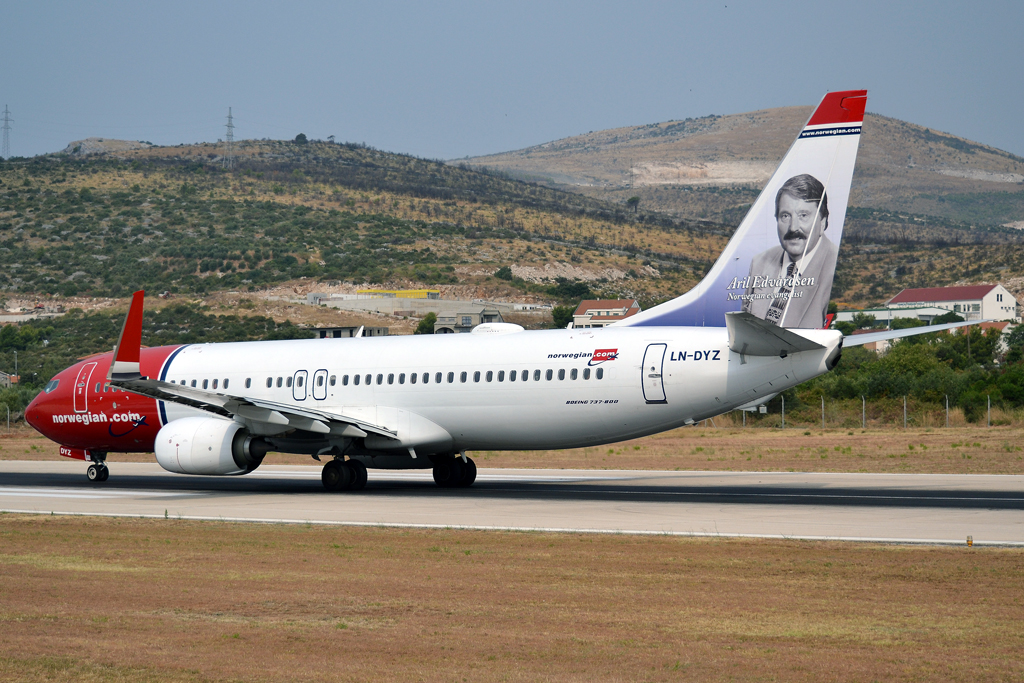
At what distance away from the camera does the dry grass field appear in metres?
31.5

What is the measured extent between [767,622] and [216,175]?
14547 centimetres

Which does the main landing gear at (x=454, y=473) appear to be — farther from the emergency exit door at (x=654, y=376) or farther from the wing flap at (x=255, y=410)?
the emergency exit door at (x=654, y=376)

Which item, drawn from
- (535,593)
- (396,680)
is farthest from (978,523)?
(396,680)

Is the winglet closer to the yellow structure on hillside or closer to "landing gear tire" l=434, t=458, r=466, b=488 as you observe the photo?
"landing gear tire" l=434, t=458, r=466, b=488

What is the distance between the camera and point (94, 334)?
7612cm

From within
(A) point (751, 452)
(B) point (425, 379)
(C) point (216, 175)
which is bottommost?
(A) point (751, 452)

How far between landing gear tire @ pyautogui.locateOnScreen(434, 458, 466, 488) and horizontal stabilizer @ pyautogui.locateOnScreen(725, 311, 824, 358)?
8385mm

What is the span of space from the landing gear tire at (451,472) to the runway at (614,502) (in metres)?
0.30

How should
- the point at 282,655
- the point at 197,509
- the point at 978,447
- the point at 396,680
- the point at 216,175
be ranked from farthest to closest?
the point at 216,175 < the point at 978,447 < the point at 197,509 < the point at 282,655 < the point at 396,680

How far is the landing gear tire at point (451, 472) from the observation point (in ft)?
89.8

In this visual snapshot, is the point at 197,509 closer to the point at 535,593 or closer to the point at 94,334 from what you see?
the point at 535,593

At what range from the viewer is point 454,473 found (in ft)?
89.8

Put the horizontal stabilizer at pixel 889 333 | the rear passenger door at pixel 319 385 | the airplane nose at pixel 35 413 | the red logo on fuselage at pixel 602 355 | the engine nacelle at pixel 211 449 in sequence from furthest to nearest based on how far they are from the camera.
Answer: the airplane nose at pixel 35 413, the rear passenger door at pixel 319 385, the engine nacelle at pixel 211 449, the red logo on fuselage at pixel 602 355, the horizontal stabilizer at pixel 889 333

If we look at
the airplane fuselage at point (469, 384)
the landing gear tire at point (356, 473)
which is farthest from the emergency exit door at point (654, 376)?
the landing gear tire at point (356, 473)
